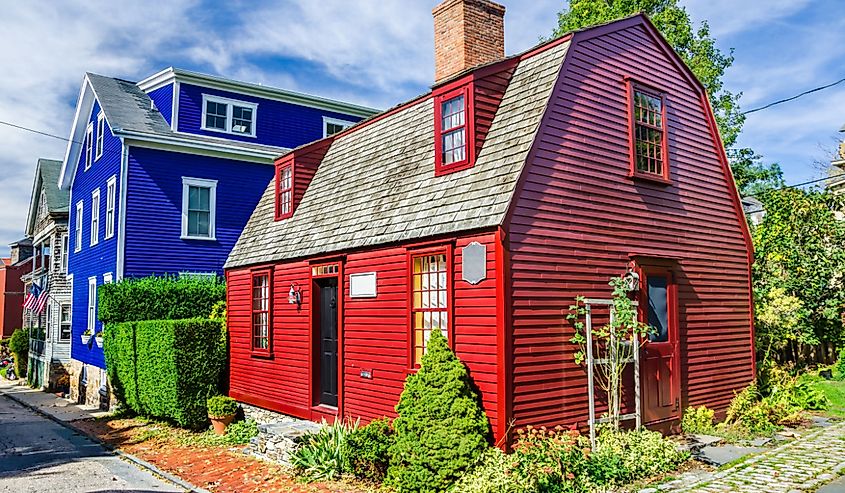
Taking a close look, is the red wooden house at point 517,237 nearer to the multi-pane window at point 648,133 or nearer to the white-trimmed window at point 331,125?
the multi-pane window at point 648,133

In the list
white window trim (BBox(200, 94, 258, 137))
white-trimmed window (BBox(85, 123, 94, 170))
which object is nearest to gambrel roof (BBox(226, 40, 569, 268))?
white window trim (BBox(200, 94, 258, 137))

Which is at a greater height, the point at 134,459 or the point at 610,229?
the point at 610,229

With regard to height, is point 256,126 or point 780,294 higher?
point 256,126

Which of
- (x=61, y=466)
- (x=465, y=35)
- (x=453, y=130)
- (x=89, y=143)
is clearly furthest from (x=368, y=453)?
(x=89, y=143)

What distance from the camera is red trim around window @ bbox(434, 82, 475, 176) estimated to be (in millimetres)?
10219

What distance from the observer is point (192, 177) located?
21750 millimetres

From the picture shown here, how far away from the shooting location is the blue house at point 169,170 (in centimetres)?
2083

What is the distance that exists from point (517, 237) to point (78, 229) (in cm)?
2288

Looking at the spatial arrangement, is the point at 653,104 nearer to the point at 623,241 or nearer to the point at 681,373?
the point at 623,241

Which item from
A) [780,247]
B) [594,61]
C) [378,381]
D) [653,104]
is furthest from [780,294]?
[378,381]

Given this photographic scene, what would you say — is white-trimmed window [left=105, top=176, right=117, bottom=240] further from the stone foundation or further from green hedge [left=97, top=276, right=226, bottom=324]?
the stone foundation

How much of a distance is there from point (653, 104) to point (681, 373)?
4619mm

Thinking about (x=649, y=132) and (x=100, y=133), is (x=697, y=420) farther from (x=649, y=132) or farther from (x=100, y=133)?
(x=100, y=133)

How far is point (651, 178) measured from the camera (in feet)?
36.1
